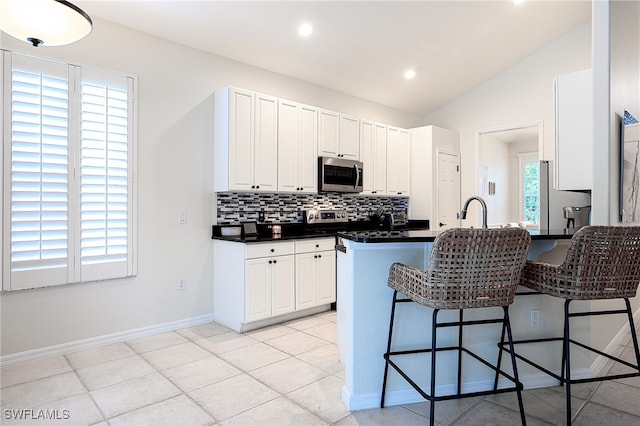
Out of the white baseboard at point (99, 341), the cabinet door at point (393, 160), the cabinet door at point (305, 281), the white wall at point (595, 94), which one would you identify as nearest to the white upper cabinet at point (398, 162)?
the cabinet door at point (393, 160)

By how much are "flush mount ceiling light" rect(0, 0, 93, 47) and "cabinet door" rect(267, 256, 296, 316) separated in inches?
93.2

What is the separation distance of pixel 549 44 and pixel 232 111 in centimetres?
437

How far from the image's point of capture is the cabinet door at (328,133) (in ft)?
14.6

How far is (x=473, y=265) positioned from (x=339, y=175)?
9.96ft

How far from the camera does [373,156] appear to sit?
5109 mm

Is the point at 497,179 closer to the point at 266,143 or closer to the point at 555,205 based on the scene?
the point at 555,205

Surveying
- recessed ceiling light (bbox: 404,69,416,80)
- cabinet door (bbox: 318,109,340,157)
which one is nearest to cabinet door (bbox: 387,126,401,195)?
recessed ceiling light (bbox: 404,69,416,80)

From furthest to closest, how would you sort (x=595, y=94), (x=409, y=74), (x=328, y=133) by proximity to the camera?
(x=409, y=74) → (x=328, y=133) → (x=595, y=94)

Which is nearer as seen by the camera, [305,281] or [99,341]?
[99,341]

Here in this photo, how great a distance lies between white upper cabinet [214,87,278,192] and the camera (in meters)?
3.63

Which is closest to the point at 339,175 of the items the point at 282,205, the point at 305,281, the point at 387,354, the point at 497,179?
the point at 282,205

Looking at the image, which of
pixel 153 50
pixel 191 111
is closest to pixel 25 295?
pixel 191 111

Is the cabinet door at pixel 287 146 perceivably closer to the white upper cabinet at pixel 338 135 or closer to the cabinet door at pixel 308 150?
the cabinet door at pixel 308 150

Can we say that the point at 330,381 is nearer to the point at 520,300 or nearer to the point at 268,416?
the point at 268,416
